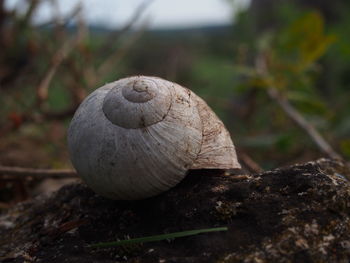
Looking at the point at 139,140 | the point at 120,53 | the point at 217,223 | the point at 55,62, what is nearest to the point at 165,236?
the point at 217,223

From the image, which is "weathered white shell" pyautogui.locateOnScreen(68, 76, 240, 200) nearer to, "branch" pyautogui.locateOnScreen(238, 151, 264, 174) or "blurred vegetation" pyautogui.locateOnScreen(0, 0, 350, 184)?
"branch" pyautogui.locateOnScreen(238, 151, 264, 174)

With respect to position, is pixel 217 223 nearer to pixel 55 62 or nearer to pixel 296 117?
pixel 296 117

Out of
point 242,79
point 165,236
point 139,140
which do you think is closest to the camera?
point 165,236

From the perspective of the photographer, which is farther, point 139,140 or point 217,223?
point 139,140

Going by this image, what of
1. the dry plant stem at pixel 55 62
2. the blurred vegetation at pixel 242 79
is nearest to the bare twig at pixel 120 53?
the blurred vegetation at pixel 242 79

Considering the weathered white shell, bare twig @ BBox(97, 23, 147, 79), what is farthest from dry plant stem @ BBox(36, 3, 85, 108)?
the weathered white shell

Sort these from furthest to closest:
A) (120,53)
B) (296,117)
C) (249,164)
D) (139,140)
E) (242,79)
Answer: (242,79)
(120,53)
(296,117)
(249,164)
(139,140)
